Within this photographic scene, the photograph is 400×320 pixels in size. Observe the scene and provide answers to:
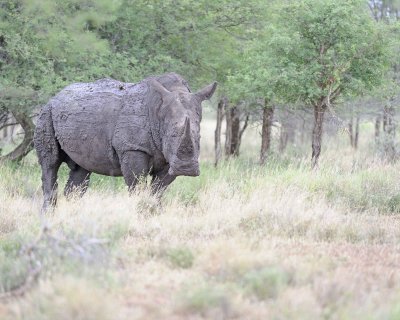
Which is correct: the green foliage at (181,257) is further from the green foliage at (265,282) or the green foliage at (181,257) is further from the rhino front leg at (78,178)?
the rhino front leg at (78,178)

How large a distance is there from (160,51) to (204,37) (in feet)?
3.55

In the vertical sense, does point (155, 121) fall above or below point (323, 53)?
below

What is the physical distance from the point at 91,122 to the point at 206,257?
4.30m

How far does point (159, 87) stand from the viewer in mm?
9227

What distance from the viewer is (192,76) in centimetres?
1638

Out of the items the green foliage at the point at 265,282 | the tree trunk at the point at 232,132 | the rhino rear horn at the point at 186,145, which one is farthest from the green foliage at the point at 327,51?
the green foliage at the point at 265,282

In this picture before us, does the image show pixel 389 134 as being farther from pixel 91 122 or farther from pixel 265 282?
pixel 265 282

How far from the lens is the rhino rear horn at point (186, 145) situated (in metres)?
8.43

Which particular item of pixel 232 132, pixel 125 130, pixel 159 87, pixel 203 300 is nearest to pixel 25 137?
pixel 125 130

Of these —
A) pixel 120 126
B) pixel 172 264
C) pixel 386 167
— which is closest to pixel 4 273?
pixel 172 264

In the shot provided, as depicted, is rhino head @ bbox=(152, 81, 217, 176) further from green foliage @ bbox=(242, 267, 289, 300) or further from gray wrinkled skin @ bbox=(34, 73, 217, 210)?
green foliage @ bbox=(242, 267, 289, 300)

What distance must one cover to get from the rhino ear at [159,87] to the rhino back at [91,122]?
71cm

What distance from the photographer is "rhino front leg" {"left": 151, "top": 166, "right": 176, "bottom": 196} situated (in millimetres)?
9581

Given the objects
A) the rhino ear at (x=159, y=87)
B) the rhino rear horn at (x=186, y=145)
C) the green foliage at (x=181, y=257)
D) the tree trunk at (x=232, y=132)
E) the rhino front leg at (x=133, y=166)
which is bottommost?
the tree trunk at (x=232, y=132)
